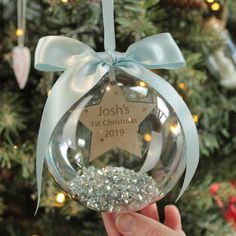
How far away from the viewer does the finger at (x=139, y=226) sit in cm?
55

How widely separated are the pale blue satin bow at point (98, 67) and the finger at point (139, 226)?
8 centimetres

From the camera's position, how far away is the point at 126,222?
1.80ft

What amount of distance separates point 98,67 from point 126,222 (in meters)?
0.19

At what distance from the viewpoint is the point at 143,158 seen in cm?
50

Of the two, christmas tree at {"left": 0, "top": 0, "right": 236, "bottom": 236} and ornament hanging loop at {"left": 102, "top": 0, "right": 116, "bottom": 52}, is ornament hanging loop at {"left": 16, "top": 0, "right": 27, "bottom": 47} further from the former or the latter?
ornament hanging loop at {"left": 102, "top": 0, "right": 116, "bottom": 52}

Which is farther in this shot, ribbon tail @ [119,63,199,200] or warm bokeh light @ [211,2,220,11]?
warm bokeh light @ [211,2,220,11]

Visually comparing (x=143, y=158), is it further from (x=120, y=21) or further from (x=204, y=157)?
(x=204, y=157)

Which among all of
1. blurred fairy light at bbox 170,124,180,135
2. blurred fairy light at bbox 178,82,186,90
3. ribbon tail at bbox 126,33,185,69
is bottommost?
blurred fairy light at bbox 178,82,186,90

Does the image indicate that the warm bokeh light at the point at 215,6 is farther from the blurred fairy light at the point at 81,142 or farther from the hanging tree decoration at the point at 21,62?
the blurred fairy light at the point at 81,142

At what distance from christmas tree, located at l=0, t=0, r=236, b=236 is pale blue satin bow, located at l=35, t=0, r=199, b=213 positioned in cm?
27

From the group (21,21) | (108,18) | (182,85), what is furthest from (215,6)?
(108,18)

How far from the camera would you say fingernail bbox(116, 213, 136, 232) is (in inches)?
21.5

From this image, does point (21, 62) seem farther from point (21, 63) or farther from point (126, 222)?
point (126, 222)

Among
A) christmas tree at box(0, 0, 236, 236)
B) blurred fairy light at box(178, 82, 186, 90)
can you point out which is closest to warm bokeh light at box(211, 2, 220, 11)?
christmas tree at box(0, 0, 236, 236)
